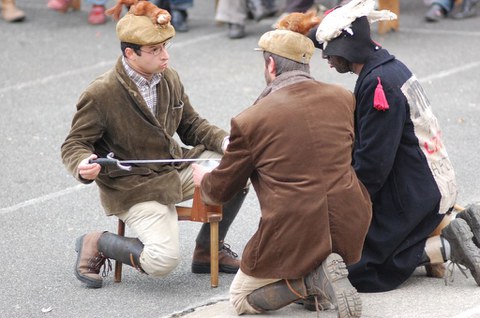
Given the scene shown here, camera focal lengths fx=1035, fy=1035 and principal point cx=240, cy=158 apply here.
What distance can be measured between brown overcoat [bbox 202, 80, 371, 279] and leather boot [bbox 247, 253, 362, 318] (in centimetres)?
5

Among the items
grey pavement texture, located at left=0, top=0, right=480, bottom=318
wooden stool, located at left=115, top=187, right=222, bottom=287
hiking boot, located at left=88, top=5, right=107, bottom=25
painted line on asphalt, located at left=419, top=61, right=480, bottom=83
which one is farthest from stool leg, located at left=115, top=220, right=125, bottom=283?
hiking boot, located at left=88, top=5, right=107, bottom=25

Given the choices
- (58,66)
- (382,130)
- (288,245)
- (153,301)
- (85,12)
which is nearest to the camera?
(288,245)

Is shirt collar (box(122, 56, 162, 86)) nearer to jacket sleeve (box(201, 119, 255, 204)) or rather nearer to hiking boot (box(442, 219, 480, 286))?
jacket sleeve (box(201, 119, 255, 204))

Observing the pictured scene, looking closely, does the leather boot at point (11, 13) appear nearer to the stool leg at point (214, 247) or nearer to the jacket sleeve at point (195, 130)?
the jacket sleeve at point (195, 130)

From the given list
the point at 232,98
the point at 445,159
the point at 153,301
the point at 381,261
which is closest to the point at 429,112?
the point at 445,159

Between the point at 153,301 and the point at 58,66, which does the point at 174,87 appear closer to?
the point at 153,301

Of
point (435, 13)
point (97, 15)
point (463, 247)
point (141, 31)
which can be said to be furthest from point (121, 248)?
point (435, 13)

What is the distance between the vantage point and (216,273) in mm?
5148

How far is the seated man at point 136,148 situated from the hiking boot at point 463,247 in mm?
1089

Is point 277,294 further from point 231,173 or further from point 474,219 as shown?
point 474,219

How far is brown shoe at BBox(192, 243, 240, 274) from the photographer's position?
534cm

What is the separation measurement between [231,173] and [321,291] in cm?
63

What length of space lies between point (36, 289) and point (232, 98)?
353 centimetres

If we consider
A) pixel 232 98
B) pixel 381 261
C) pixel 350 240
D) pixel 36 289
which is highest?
pixel 350 240
